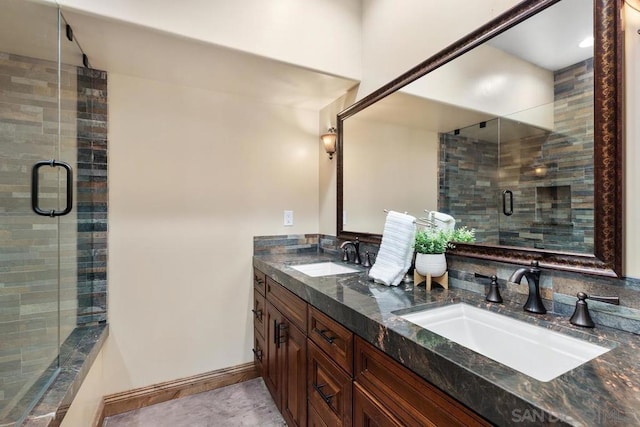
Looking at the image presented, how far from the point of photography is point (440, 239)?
1.37m

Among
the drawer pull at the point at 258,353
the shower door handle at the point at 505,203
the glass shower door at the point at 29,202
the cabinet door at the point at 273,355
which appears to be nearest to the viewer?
the shower door handle at the point at 505,203

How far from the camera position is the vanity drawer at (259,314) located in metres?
2.00

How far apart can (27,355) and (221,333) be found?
105cm

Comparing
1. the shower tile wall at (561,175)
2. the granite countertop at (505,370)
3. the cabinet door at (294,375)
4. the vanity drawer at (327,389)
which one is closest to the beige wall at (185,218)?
the cabinet door at (294,375)

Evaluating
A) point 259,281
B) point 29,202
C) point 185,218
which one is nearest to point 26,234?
point 29,202

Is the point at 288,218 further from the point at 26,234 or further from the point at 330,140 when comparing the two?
the point at 26,234

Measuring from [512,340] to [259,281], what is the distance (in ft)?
5.24

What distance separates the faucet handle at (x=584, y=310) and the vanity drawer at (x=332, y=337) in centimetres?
71

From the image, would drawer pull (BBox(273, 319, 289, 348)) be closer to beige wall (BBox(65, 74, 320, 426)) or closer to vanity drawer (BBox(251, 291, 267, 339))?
vanity drawer (BBox(251, 291, 267, 339))

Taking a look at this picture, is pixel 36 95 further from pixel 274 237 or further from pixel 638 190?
pixel 638 190

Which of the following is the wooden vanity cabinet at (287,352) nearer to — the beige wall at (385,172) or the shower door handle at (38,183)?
the beige wall at (385,172)

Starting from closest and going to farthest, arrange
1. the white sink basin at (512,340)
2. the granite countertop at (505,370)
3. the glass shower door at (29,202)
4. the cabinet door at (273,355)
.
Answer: the granite countertop at (505,370), the white sink basin at (512,340), the glass shower door at (29,202), the cabinet door at (273,355)

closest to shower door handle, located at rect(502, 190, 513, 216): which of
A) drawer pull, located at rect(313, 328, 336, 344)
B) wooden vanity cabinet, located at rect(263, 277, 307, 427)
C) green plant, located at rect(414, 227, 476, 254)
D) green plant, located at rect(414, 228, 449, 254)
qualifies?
green plant, located at rect(414, 227, 476, 254)

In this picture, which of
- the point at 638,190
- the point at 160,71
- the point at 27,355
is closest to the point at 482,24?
the point at 638,190
